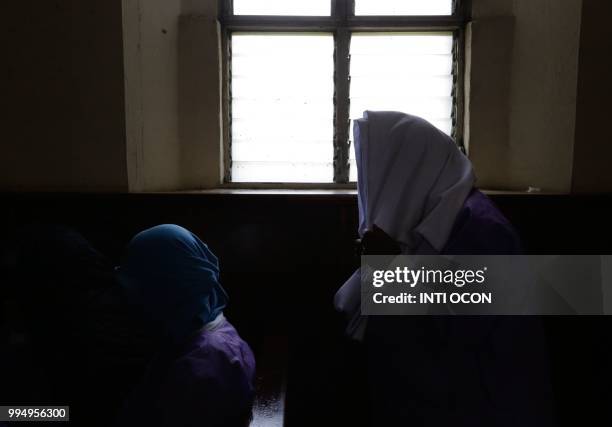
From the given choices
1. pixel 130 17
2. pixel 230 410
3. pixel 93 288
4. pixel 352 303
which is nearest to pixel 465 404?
pixel 352 303

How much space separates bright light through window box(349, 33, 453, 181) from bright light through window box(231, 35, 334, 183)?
16cm

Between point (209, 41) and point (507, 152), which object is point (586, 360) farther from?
point (209, 41)

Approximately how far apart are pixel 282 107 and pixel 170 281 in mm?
1337

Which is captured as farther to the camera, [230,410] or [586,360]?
[586,360]

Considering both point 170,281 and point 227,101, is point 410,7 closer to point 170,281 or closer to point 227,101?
point 227,101

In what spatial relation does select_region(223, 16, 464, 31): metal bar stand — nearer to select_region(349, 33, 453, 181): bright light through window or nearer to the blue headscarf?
select_region(349, 33, 453, 181): bright light through window

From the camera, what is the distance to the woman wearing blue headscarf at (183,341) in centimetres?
109

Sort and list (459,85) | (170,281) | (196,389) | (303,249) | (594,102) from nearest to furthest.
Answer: (196,389), (170,281), (594,102), (303,249), (459,85)

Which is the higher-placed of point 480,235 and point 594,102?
point 594,102

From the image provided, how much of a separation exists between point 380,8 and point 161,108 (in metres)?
1.34

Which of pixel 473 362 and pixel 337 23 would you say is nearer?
pixel 473 362

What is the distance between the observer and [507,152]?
2.20m

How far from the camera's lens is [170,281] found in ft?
4.34

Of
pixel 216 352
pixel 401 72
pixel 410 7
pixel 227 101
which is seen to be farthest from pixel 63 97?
pixel 410 7
